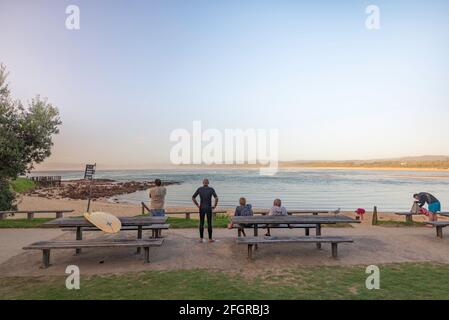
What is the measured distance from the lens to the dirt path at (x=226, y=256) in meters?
6.67

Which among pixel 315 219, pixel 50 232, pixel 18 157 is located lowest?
pixel 50 232

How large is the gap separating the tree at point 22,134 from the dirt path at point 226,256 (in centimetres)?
Answer: 523

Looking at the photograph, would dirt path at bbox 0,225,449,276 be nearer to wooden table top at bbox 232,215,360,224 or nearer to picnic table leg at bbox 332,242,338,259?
picnic table leg at bbox 332,242,338,259

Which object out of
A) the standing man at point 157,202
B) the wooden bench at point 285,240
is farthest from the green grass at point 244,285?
the standing man at point 157,202

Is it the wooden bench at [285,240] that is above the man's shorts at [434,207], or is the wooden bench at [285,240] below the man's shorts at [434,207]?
below

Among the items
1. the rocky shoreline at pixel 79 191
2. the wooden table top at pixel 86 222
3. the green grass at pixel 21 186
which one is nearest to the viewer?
the wooden table top at pixel 86 222

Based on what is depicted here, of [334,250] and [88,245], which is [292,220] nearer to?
[334,250]

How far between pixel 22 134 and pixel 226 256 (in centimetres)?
1215

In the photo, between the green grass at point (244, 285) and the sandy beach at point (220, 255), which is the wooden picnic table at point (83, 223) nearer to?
the sandy beach at point (220, 255)

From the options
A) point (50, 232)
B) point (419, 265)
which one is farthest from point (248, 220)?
point (50, 232)

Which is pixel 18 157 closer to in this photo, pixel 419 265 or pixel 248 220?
pixel 248 220

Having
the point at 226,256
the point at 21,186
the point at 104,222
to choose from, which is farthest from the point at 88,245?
the point at 21,186
